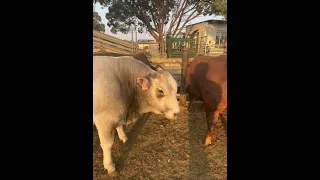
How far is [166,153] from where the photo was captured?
3217 millimetres

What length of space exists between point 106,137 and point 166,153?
1198 mm

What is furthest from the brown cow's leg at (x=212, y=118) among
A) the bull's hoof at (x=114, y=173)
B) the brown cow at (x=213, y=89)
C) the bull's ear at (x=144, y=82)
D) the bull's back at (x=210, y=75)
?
the bull's hoof at (x=114, y=173)

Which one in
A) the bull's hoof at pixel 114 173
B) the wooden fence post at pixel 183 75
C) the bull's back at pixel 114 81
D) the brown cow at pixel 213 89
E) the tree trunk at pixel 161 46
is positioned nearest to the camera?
the bull's back at pixel 114 81

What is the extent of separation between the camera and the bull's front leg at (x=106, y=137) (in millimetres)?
2287

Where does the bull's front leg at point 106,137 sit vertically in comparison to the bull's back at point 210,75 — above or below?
below

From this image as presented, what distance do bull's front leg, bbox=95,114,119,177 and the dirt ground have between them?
110 mm

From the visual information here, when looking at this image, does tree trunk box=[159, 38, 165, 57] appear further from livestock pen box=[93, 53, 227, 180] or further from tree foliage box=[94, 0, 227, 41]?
livestock pen box=[93, 53, 227, 180]

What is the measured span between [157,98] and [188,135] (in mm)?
1563

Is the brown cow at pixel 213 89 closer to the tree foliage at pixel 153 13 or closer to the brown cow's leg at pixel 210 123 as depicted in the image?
the brown cow's leg at pixel 210 123

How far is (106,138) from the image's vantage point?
7.93 ft

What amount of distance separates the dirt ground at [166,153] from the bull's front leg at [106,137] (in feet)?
0.36

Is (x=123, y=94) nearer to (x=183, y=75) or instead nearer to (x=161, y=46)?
(x=183, y=75)
